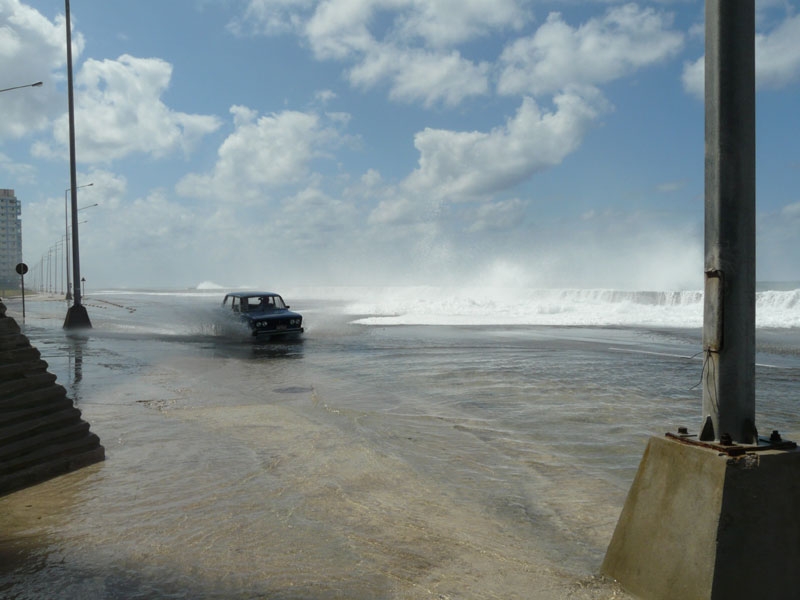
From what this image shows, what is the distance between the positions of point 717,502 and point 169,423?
6594 millimetres

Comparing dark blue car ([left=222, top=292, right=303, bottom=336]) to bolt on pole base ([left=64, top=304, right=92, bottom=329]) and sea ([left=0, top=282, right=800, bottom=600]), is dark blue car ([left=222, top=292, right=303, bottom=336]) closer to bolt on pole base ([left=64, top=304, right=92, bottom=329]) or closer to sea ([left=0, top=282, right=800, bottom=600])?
sea ([left=0, top=282, right=800, bottom=600])

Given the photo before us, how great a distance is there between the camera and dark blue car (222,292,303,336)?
61.9ft

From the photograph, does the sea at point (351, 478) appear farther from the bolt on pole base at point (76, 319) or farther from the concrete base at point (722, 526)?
the bolt on pole base at point (76, 319)

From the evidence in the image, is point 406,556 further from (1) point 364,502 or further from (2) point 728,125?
(2) point 728,125

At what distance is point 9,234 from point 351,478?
510 ft

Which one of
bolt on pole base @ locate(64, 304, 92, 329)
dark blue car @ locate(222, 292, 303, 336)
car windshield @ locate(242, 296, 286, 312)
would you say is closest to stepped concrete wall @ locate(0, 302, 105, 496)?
dark blue car @ locate(222, 292, 303, 336)

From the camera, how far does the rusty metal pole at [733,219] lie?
9.99 feet

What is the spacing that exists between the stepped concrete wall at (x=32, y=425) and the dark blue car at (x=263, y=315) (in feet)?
41.5

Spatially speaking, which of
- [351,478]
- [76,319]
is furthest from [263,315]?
[351,478]

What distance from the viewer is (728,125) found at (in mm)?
3045

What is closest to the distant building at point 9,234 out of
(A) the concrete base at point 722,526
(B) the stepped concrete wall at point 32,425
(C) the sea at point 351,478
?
(C) the sea at point 351,478

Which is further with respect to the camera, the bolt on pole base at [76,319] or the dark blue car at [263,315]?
the bolt on pole base at [76,319]

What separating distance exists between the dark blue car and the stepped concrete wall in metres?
12.7

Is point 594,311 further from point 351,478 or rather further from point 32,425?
point 32,425
